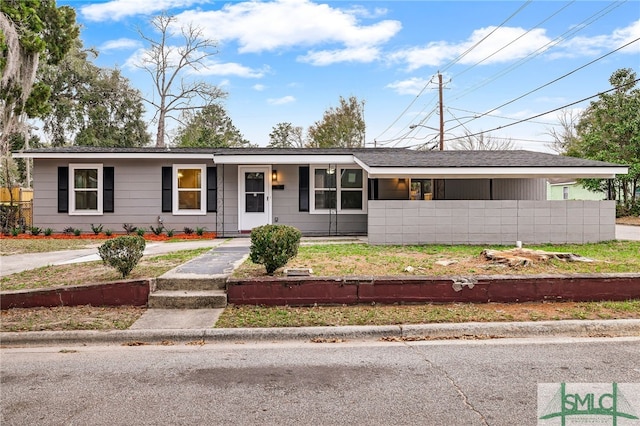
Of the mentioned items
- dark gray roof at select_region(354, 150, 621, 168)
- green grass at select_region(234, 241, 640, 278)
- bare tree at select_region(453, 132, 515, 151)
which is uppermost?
bare tree at select_region(453, 132, 515, 151)

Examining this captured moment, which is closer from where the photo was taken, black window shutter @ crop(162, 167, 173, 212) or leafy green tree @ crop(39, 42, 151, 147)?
black window shutter @ crop(162, 167, 173, 212)

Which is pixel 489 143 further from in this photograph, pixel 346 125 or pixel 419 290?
pixel 419 290

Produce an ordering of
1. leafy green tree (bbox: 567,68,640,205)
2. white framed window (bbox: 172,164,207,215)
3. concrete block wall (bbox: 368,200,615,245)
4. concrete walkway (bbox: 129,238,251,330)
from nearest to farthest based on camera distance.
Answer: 1. concrete walkway (bbox: 129,238,251,330)
2. concrete block wall (bbox: 368,200,615,245)
3. white framed window (bbox: 172,164,207,215)
4. leafy green tree (bbox: 567,68,640,205)

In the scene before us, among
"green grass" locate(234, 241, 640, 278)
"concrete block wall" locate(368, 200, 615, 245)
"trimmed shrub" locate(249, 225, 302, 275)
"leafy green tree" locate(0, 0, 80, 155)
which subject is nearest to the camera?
"trimmed shrub" locate(249, 225, 302, 275)

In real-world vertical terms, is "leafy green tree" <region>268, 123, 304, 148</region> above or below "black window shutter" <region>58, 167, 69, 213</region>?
above

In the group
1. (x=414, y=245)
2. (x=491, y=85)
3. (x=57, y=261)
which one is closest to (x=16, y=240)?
(x=57, y=261)

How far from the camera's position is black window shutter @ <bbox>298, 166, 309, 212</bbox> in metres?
13.9

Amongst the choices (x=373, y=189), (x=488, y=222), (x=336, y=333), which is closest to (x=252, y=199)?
(x=373, y=189)

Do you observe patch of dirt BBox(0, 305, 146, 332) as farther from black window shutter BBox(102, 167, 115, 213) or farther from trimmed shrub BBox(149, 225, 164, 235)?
black window shutter BBox(102, 167, 115, 213)

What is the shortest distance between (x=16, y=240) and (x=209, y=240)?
575 cm

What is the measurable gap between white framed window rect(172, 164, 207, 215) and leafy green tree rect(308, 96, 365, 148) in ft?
67.4

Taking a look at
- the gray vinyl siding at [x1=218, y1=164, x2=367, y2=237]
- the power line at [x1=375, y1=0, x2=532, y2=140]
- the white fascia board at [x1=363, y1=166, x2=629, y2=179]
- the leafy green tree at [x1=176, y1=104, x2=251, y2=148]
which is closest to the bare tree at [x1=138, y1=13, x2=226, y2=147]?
the leafy green tree at [x1=176, y1=104, x2=251, y2=148]

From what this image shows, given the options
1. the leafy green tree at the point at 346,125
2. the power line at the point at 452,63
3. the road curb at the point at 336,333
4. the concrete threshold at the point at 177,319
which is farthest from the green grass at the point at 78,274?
the leafy green tree at the point at 346,125

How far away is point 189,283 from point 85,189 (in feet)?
32.4
